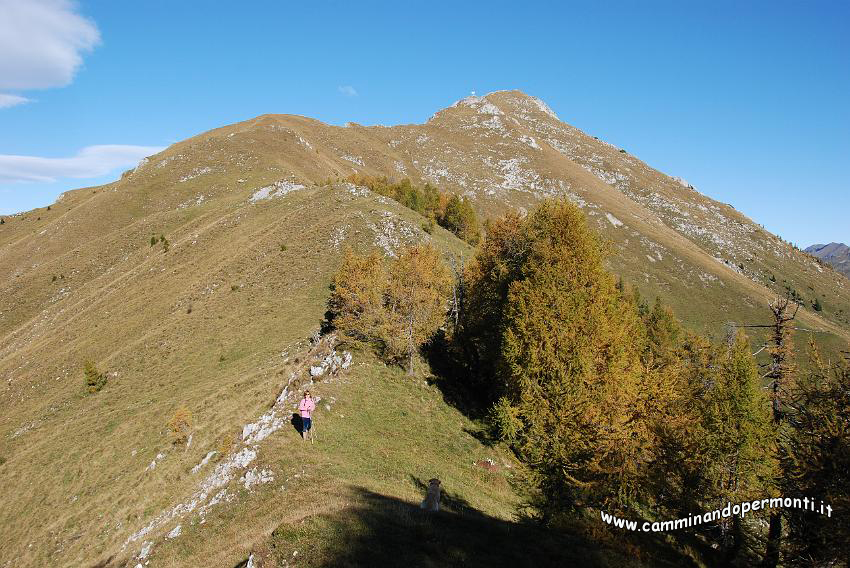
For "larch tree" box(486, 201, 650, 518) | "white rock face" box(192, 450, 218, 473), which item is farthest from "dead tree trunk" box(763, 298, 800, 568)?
"white rock face" box(192, 450, 218, 473)

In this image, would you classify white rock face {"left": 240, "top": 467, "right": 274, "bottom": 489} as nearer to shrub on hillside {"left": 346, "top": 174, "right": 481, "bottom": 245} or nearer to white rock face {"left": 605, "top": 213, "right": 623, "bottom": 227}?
shrub on hillside {"left": 346, "top": 174, "right": 481, "bottom": 245}

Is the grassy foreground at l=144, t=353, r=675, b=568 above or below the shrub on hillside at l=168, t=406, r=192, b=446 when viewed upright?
above

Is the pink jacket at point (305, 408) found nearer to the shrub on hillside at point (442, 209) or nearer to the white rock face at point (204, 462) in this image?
the white rock face at point (204, 462)

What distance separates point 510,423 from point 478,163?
174723 millimetres

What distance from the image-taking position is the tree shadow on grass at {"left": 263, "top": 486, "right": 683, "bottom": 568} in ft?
44.3

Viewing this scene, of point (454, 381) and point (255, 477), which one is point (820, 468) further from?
point (454, 381)

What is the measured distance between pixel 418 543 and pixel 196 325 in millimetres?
52442

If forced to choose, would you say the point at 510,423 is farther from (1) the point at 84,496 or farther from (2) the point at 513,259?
(1) the point at 84,496

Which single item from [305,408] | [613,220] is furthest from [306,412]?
[613,220]

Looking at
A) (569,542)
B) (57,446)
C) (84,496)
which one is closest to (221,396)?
(84,496)

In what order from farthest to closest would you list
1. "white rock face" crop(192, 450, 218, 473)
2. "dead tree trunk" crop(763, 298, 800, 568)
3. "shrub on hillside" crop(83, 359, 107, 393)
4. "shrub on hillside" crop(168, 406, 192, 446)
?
1. "shrub on hillside" crop(83, 359, 107, 393)
2. "shrub on hillside" crop(168, 406, 192, 446)
3. "white rock face" crop(192, 450, 218, 473)
4. "dead tree trunk" crop(763, 298, 800, 568)

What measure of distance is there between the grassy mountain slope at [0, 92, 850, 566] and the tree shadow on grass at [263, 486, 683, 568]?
1.75m

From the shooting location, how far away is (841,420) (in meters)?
13.9

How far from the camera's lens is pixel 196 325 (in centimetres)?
5700
